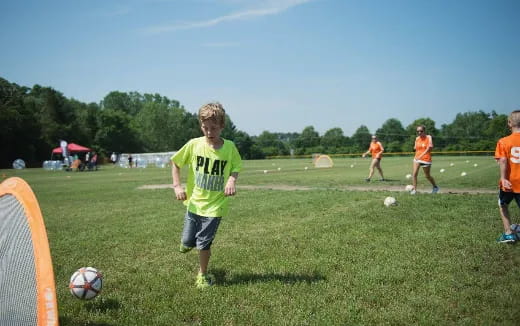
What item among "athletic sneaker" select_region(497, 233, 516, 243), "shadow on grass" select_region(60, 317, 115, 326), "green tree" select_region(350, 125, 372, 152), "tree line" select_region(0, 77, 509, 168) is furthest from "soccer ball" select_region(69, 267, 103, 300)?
"green tree" select_region(350, 125, 372, 152)

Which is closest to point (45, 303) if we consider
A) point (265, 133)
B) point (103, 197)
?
point (103, 197)

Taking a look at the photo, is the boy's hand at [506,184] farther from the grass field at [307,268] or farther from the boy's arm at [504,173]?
the grass field at [307,268]

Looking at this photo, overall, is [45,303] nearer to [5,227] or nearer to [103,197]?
[5,227]

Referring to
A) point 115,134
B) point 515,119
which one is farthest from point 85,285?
point 115,134

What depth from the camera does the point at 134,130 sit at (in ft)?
307

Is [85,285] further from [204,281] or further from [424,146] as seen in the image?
[424,146]

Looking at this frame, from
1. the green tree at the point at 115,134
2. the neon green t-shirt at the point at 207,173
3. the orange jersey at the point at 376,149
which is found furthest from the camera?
the green tree at the point at 115,134

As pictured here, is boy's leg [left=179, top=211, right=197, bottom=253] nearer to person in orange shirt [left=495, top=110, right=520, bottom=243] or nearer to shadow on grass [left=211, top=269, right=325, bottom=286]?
shadow on grass [left=211, top=269, right=325, bottom=286]

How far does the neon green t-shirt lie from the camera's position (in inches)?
183

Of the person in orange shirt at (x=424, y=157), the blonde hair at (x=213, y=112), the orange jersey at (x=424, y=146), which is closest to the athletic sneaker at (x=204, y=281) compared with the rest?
the blonde hair at (x=213, y=112)

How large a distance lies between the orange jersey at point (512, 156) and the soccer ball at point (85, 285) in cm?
627

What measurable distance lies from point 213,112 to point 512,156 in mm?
4956

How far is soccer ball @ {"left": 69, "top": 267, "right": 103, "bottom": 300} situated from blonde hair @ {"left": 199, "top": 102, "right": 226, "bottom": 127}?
2226mm

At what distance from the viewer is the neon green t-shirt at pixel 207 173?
464 cm
